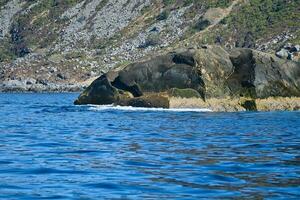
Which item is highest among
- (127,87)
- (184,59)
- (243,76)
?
(184,59)

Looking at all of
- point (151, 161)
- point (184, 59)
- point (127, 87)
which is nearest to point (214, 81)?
point (184, 59)

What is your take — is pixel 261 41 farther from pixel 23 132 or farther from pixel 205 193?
pixel 205 193

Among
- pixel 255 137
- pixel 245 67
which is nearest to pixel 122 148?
pixel 255 137

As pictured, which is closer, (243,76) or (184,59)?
(243,76)

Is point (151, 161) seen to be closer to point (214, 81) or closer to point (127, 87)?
point (214, 81)

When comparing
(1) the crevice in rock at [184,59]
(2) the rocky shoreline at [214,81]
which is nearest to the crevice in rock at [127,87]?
(2) the rocky shoreline at [214,81]

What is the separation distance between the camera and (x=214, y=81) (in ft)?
166

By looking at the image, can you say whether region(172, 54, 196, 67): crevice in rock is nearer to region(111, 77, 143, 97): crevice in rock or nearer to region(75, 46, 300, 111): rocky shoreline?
region(75, 46, 300, 111): rocky shoreline

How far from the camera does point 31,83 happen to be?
16812 centimetres

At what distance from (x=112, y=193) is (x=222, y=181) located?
10.4 ft

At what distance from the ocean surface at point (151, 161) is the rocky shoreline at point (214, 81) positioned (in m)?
13.5

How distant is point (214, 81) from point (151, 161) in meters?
30.7

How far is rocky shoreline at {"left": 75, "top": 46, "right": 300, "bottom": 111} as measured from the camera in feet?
166

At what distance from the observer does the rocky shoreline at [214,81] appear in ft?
166
